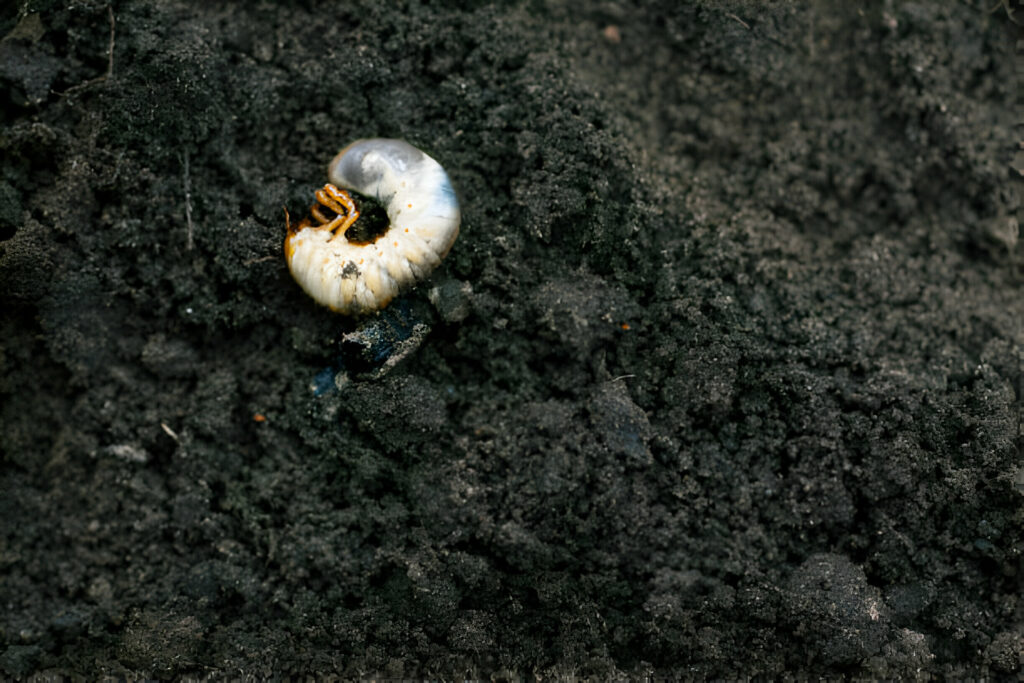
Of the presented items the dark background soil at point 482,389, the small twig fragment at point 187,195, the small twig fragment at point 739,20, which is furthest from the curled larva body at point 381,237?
the small twig fragment at point 739,20

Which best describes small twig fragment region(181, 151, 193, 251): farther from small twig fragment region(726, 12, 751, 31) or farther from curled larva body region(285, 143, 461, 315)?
small twig fragment region(726, 12, 751, 31)

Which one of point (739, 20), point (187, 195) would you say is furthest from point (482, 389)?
point (739, 20)

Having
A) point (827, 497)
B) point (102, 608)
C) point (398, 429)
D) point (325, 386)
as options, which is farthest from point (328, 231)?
point (827, 497)

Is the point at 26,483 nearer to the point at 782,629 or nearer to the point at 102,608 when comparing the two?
the point at 102,608

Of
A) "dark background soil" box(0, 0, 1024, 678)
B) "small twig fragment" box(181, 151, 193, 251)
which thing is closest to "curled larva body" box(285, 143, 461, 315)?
"dark background soil" box(0, 0, 1024, 678)

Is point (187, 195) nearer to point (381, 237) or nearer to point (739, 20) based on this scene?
point (381, 237)

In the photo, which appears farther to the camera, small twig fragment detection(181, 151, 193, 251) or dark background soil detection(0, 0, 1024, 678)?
small twig fragment detection(181, 151, 193, 251)

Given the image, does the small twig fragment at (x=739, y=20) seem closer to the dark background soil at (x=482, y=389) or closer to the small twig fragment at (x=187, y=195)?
the dark background soil at (x=482, y=389)
